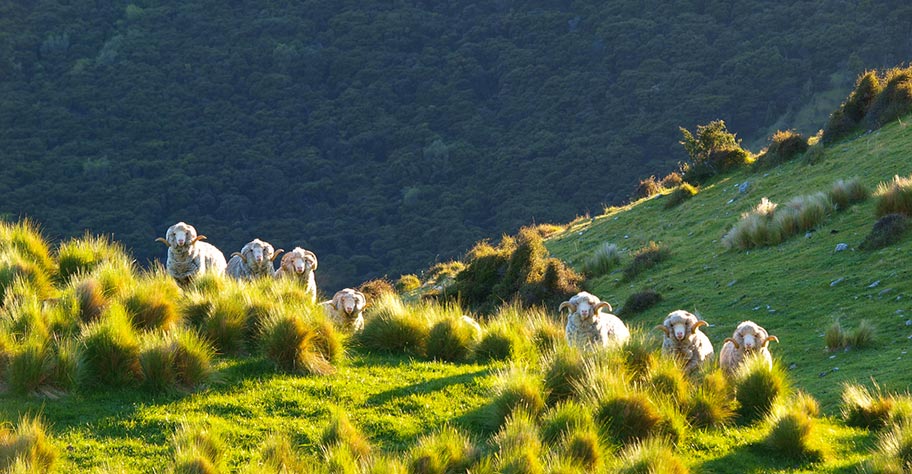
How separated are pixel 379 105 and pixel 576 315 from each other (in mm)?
75947

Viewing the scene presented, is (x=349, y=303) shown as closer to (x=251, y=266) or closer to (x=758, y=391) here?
(x=251, y=266)

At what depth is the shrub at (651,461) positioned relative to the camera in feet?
32.7

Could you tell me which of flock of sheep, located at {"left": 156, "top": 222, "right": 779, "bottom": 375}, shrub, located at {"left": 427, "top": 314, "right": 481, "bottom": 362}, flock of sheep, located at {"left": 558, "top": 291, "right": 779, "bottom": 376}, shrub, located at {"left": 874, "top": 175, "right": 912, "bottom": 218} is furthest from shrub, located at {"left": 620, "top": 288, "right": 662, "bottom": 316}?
shrub, located at {"left": 427, "top": 314, "right": 481, "bottom": 362}

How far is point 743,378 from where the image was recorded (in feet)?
39.6

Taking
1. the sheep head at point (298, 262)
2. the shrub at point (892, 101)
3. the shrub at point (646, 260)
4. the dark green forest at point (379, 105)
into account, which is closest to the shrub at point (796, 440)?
the sheep head at point (298, 262)

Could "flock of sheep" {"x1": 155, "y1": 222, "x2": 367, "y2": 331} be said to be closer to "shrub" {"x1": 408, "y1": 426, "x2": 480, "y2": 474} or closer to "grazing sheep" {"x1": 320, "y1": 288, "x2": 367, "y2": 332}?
"grazing sheep" {"x1": 320, "y1": 288, "x2": 367, "y2": 332}

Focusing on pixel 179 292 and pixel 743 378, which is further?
pixel 179 292

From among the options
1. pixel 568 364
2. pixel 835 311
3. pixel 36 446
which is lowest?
pixel 835 311

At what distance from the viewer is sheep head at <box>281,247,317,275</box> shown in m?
18.0

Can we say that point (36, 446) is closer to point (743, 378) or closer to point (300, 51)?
point (743, 378)

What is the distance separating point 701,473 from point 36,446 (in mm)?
5659

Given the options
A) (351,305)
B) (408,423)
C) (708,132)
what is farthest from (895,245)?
(708,132)

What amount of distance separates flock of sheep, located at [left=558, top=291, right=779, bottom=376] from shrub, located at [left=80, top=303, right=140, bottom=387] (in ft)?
16.1

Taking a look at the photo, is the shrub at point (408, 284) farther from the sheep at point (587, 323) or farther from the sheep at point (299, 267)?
the sheep at point (587, 323)
